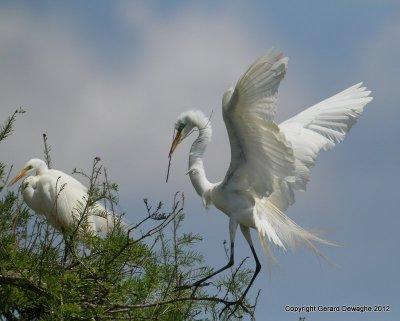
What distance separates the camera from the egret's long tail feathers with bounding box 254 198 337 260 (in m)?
6.75

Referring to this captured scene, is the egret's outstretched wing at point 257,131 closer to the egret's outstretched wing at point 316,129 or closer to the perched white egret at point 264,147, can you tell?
the perched white egret at point 264,147

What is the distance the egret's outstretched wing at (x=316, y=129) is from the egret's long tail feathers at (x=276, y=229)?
0.10 m

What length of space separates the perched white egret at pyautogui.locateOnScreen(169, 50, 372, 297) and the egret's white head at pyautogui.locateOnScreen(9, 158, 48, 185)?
2.85 m

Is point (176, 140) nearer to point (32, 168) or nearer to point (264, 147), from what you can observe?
point (264, 147)

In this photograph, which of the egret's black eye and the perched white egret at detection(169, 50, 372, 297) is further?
the egret's black eye

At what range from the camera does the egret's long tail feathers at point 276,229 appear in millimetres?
6754

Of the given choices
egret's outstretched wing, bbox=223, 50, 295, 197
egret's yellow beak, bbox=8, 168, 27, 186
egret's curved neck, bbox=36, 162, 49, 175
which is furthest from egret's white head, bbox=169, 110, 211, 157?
egret's yellow beak, bbox=8, 168, 27, 186

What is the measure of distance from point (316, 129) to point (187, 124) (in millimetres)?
1148

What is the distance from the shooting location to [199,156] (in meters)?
7.15

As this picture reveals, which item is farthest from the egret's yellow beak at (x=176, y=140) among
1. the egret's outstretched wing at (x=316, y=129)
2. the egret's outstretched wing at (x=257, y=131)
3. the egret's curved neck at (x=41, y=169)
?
the egret's curved neck at (x=41, y=169)

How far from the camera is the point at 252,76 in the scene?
5605 millimetres

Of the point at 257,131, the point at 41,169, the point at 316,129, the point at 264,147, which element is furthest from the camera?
the point at 41,169


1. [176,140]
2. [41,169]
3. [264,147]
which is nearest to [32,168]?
→ [41,169]

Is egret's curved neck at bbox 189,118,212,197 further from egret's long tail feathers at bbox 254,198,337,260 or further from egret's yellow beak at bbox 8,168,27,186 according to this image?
egret's yellow beak at bbox 8,168,27,186
